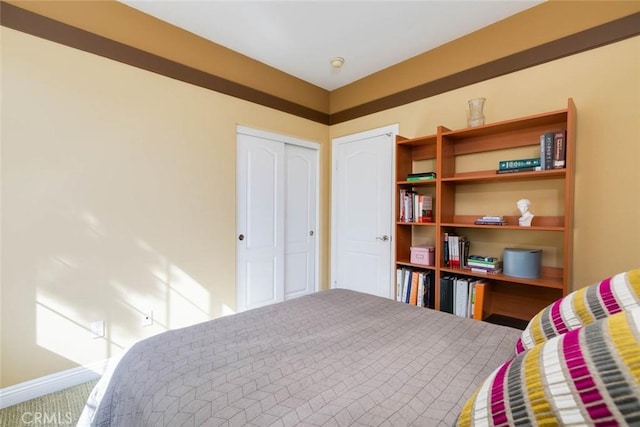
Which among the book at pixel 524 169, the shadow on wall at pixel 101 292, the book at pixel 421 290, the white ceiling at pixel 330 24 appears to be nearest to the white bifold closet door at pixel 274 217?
the shadow on wall at pixel 101 292

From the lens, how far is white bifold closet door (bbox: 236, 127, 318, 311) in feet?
9.67

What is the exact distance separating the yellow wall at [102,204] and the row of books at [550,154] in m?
2.43

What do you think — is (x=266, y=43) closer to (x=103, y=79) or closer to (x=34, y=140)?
(x=103, y=79)

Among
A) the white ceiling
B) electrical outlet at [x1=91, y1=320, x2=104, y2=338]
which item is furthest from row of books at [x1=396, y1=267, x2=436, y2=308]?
electrical outlet at [x1=91, y1=320, x2=104, y2=338]

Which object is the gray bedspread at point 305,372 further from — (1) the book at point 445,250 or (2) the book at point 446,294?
(1) the book at point 445,250

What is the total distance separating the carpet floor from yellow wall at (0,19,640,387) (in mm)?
165

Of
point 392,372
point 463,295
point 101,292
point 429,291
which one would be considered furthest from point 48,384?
point 463,295

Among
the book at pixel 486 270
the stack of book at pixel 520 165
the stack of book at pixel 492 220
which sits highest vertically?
the stack of book at pixel 520 165

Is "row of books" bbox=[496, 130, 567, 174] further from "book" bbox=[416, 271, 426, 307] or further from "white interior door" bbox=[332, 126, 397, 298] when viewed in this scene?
"white interior door" bbox=[332, 126, 397, 298]

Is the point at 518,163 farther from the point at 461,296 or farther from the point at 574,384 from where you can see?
the point at 574,384

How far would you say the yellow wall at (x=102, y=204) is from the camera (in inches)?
71.6

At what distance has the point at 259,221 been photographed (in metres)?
3.06

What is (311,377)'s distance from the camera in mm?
933

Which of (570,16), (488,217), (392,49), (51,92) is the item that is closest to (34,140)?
(51,92)
